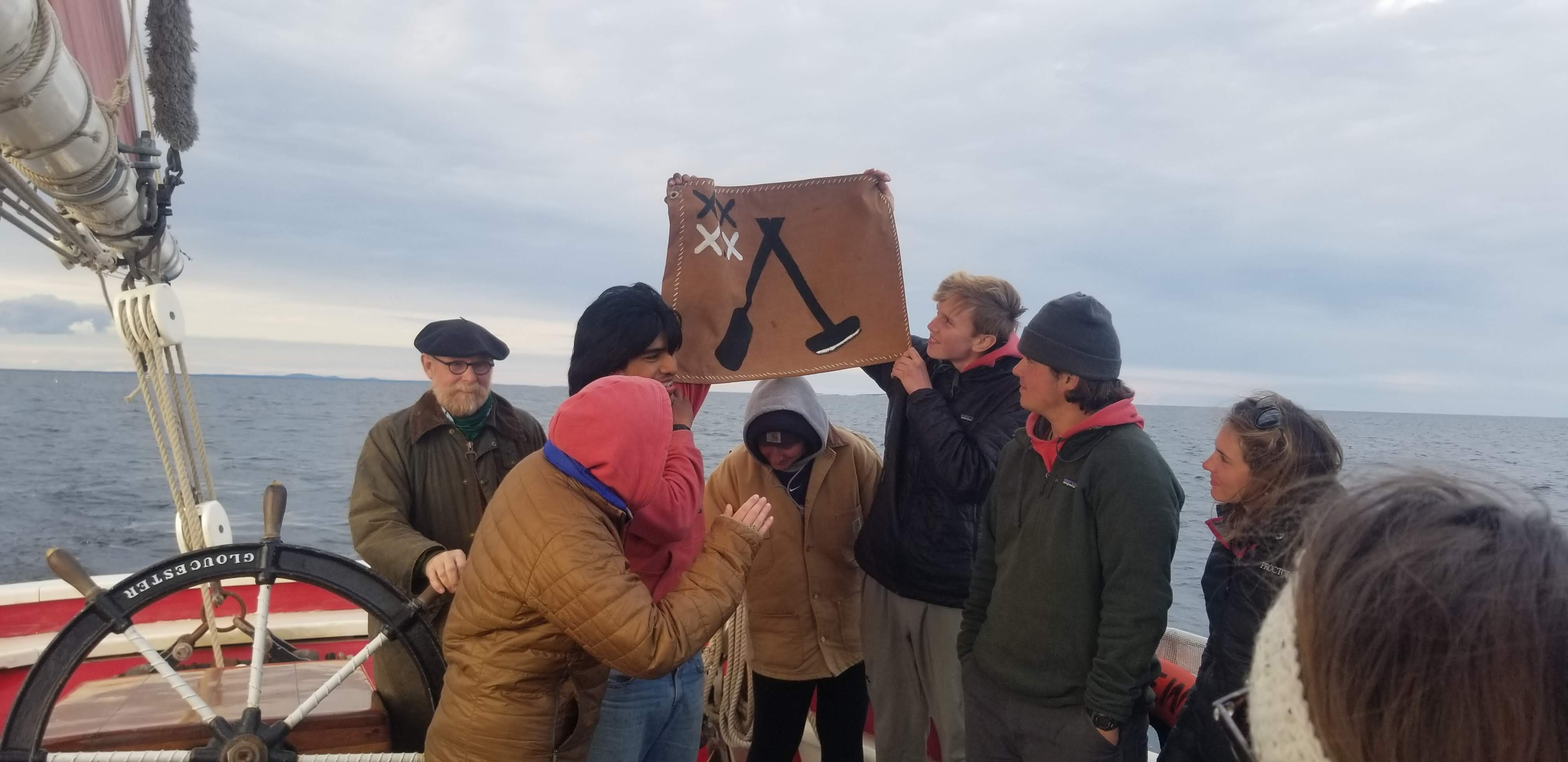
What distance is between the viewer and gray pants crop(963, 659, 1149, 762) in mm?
1904

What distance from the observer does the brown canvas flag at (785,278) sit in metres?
2.48

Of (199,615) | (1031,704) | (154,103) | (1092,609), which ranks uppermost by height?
(154,103)

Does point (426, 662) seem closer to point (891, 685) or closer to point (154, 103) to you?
point (891, 685)

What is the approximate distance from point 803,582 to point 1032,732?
952 millimetres

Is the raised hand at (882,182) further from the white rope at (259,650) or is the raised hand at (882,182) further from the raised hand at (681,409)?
the white rope at (259,650)

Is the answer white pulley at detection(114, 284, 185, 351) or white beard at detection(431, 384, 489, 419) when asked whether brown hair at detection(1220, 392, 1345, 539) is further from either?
white pulley at detection(114, 284, 185, 351)

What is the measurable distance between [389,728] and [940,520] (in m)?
1.57

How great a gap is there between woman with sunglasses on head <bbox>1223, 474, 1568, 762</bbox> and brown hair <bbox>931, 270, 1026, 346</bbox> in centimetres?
181

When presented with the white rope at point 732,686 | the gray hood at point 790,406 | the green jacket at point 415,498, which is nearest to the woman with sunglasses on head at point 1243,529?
the gray hood at point 790,406

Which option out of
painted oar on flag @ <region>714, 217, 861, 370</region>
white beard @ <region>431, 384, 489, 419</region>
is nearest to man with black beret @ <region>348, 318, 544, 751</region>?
white beard @ <region>431, 384, 489, 419</region>

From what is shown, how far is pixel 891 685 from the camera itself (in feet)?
8.66

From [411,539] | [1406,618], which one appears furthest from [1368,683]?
[411,539]

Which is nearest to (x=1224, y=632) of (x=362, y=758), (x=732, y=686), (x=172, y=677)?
(x=732, y=686)

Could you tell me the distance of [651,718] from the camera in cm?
187
